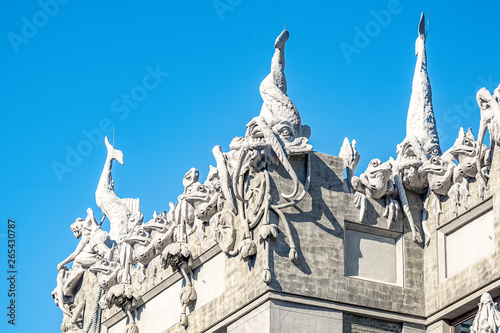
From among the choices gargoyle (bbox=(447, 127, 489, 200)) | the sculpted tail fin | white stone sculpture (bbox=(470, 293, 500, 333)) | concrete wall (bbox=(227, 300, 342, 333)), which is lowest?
white stone sculpture (bbox=(470, 293, 500, 333))

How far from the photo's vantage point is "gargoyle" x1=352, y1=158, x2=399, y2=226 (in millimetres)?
34438

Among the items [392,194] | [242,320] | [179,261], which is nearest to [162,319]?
[179,261]

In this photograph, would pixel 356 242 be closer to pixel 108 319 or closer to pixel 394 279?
pixel 394 279

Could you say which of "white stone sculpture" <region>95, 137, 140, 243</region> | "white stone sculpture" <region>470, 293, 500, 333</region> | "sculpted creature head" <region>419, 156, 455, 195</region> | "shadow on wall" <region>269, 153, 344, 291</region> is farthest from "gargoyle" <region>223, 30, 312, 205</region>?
"white stone sculpture" <region>95, 137, 140, 243</region>

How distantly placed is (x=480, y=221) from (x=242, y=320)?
5925 millimetres

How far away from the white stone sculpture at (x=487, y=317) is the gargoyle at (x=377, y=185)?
16.4 ft

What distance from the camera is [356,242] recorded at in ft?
113

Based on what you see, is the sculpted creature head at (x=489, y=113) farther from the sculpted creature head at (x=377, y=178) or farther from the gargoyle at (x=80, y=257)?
the gargoyle at (x=80, y=257)

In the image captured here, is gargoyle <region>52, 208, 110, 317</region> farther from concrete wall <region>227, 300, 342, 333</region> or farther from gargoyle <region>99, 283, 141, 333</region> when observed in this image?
concrete wall <region>227, 300, 342, 333</region>

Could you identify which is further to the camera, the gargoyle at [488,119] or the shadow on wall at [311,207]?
the shadow on wall at [311,207]

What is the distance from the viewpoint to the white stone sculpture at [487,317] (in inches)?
1176

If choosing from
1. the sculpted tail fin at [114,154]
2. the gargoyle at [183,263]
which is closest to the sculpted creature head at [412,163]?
the gargoyle at [183,263]

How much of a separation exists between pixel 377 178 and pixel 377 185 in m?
0.17

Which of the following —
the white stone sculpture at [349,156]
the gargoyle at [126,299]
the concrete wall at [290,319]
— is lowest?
the concrete wall at [290,319]
